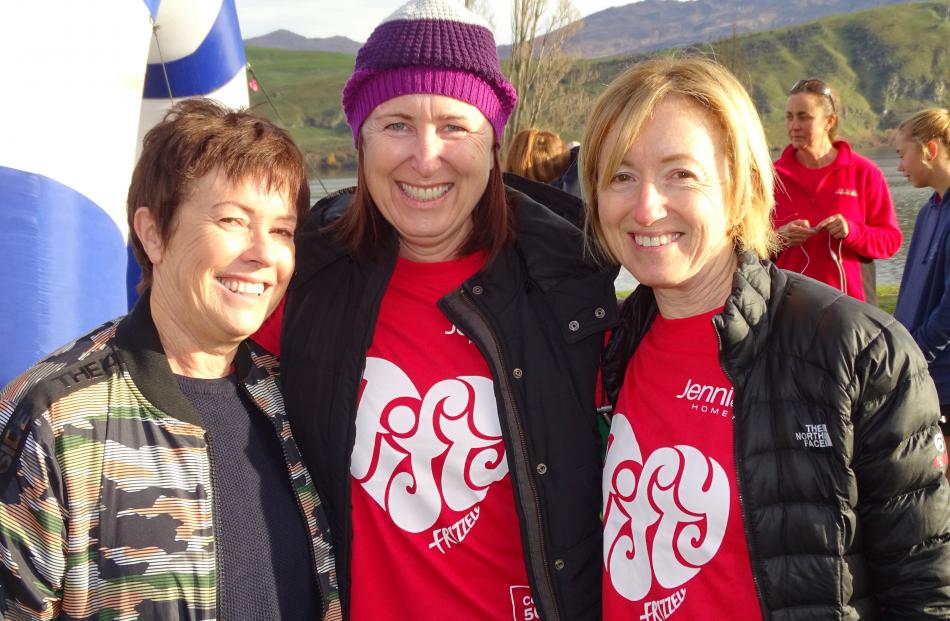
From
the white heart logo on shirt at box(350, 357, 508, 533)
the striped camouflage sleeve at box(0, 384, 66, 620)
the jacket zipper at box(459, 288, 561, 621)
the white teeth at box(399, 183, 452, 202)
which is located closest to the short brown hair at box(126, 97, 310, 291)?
the white teeth at box(399, 183, 452, 202)

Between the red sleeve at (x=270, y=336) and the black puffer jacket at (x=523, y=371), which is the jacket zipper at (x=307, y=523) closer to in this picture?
the black puffer jacket at (x=523, y=371)

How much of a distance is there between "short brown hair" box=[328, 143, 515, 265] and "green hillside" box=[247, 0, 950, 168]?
87102mm

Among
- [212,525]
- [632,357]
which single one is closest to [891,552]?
[632,357]

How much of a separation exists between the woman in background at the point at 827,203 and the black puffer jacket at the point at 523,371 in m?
3.30

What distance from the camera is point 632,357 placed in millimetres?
2039

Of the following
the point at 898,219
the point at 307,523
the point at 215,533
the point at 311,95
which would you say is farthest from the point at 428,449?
the point at 311,95

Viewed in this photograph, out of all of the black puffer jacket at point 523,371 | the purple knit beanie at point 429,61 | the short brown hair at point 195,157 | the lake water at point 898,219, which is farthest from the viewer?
the lake water at point 898,219

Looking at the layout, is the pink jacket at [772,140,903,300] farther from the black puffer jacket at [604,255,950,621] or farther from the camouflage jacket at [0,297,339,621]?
the camouflage jacket at [0,297,339,621]

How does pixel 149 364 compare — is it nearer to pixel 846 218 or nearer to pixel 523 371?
pixel 523 371

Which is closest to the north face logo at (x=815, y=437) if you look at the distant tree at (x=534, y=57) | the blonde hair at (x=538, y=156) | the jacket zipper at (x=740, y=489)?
the jacket zipper at (x=740, y=489)

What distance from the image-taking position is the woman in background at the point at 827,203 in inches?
201

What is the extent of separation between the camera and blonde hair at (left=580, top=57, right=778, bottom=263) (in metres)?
1.79

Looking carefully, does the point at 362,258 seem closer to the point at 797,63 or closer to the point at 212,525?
the point at 212,525

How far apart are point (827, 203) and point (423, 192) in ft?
13.1
